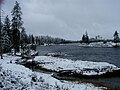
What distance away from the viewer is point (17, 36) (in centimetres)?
5762

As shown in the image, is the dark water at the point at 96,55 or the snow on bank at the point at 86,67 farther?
the dark water at the point at 96,55

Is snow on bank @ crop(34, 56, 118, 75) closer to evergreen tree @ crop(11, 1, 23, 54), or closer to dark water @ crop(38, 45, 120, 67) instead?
dark water @ crop(38, 45, 120, 67)

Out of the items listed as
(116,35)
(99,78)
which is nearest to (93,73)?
(99,78)

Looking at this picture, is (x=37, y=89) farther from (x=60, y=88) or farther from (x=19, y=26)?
(x=19, y=26)

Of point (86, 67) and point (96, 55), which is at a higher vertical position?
point (86, 67)

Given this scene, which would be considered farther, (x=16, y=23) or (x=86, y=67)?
(x=16, y=23)

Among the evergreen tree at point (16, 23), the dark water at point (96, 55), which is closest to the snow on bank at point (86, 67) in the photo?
the dark water at point (96, 55)

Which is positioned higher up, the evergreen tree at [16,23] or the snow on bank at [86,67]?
the evergreen tree at [16,23]

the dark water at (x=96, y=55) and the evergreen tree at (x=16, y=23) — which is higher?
the evergreen tree at (x=16, y=23)

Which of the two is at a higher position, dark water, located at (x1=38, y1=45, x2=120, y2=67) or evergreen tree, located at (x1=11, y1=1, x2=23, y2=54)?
evergreen tree, located at (x1=11, y1=1, x2=23, y2=54)

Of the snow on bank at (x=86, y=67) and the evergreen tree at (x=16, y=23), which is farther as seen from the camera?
the evergreen tree at (x=16, y=23)

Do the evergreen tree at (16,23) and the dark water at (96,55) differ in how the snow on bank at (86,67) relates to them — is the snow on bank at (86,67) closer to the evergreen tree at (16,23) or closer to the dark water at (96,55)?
the dark water at (96,55)

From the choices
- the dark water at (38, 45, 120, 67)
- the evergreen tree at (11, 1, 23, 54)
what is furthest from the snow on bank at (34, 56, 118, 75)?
the evergreen tree at (11, 1, 23, 54)

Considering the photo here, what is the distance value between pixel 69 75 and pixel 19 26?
3262cm
